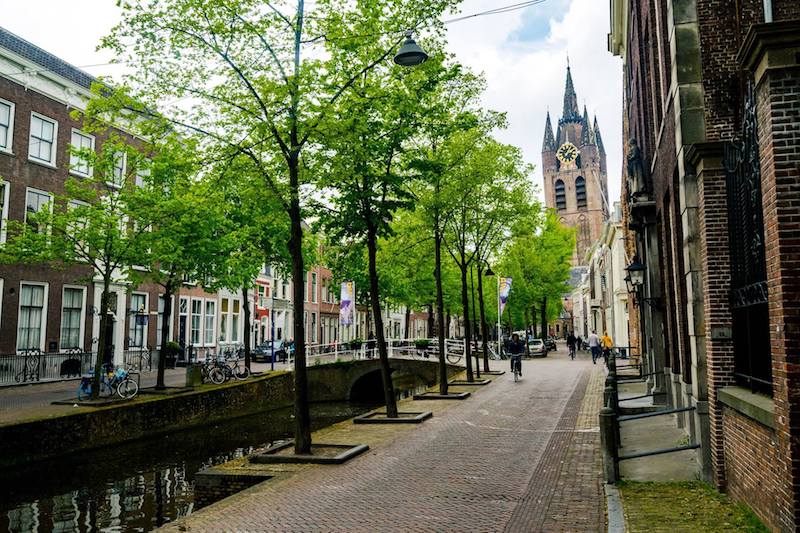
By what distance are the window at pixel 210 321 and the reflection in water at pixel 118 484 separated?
21396 mm

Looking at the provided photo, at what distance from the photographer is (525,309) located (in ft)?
172

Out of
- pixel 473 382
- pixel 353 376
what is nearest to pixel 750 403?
pixel 473 382

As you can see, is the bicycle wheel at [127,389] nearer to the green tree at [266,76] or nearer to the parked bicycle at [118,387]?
the parked bicycle at [118,387]

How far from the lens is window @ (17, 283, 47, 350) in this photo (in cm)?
2491

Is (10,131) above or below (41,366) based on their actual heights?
above

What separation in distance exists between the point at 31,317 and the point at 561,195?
95743mm

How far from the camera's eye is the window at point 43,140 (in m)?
25.3

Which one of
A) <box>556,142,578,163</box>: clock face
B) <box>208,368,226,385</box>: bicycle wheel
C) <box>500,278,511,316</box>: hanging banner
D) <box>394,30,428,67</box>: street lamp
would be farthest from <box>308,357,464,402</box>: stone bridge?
<box>556,142,578,163</box>: clock face

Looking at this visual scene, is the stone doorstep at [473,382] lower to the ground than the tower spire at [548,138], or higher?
lower

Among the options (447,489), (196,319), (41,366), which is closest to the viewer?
(447,489)

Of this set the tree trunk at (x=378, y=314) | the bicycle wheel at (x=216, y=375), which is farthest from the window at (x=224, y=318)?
the tree trunk at (x=378, y=314)

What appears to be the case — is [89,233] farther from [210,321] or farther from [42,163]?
[210,321]

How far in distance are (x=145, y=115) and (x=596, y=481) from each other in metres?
9.73

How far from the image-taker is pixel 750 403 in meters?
6.50
